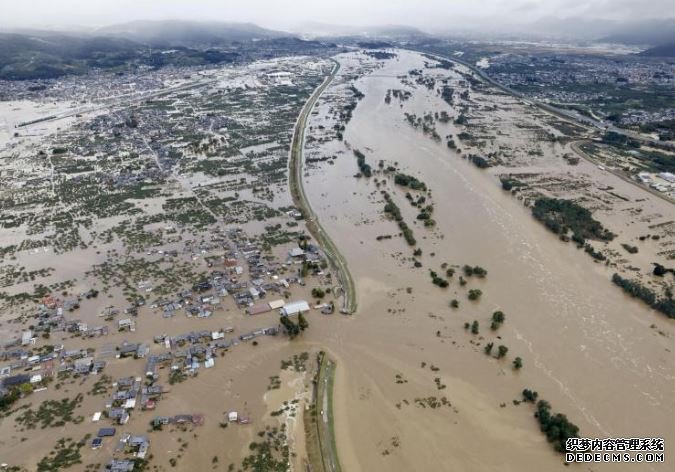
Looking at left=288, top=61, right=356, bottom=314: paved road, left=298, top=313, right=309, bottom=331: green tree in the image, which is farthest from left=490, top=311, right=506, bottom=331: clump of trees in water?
left=298, top=313, right=309, bottom=331: green tree

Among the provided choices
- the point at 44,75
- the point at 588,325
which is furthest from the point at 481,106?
the point at 44,75

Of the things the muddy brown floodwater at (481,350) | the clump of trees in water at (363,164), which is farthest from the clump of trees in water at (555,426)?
the clump of trees in water at (363,164)

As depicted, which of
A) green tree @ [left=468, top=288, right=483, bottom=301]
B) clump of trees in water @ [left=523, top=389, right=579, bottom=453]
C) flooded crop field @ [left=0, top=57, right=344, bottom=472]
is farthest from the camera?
green tree @ [left=468, top=288, right=483, bottom=301]

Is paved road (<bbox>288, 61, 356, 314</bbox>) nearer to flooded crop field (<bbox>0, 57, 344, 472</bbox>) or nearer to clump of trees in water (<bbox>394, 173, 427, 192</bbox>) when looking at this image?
flooded crop field (<bbox>0, 57, 344, 472</bbox>)

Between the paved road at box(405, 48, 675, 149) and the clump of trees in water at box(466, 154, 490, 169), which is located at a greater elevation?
the paved road at box(405, 48, 675, 149)

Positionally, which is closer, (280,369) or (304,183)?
(280,369)

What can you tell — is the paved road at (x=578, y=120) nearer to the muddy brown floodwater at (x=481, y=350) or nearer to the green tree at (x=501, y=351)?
the muddy brown floodwater at (x=481, y=350)

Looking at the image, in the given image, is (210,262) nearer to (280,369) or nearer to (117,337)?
(117,337)
